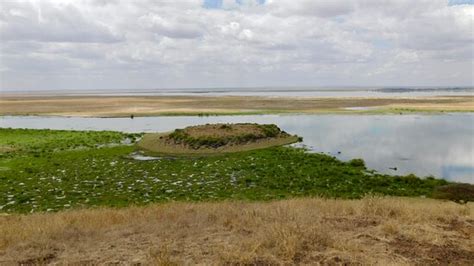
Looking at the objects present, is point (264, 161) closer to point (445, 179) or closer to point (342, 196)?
point (342, 196)

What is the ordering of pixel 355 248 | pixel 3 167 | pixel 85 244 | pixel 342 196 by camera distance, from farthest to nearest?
pixel 3 167
pixel 342 196
pixel 85 244
pixel 355 248

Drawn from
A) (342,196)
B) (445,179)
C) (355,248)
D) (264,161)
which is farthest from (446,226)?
(264,161)

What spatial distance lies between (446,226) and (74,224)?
11.7 metres

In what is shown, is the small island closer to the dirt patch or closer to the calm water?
the calm water

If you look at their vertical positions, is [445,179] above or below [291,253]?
below

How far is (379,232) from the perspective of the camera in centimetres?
1151

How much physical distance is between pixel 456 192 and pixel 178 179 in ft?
55.0

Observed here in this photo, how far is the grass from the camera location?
2278 cm

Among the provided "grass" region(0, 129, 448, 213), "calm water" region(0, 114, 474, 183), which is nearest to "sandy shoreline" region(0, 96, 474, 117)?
"calm water" region(0, 114, 474, 183)

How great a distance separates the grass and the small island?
2414 millimetres

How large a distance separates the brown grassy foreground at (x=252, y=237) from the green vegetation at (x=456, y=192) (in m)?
8.31

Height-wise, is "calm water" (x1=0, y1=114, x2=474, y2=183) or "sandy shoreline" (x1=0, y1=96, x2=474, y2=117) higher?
"sandy shoreline" (x1=0, y1=96, x2=474, y2=117)

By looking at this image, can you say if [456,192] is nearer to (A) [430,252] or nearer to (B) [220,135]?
(A) [430,252]

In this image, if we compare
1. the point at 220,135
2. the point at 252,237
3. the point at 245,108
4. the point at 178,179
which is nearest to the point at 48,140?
the point at 220,135
